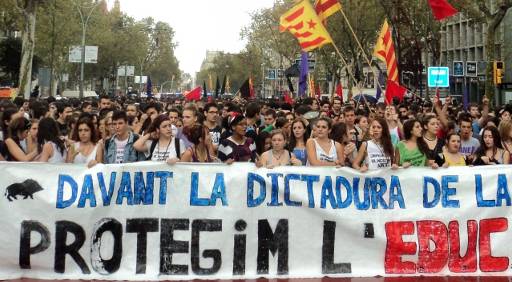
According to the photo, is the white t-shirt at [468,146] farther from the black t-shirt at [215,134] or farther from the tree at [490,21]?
the tree at [490,21]

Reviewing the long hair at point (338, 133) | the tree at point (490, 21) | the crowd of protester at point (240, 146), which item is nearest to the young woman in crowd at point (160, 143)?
the crowd of protester at point (240, 146)

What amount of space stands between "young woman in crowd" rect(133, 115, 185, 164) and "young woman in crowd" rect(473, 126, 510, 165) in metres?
3.39

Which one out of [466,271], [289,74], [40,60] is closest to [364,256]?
[466,271]

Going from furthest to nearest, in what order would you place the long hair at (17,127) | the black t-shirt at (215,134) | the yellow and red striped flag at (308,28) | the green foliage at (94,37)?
the green foliage at (94,37) < the yellow and red striped flag at (308,28) < the black t-shirt at (215,134) < the long hair at (17,127)

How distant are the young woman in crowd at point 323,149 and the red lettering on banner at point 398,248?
93 cm

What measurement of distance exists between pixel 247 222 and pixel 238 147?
1556mm

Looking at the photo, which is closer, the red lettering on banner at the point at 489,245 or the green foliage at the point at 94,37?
the red lettering on banner at the point at 489,245

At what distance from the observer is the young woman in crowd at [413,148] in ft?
25.6

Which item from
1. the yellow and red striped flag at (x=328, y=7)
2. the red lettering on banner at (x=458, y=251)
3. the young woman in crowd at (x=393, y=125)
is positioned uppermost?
the yellow and red striped flag at (x=328, y=7)

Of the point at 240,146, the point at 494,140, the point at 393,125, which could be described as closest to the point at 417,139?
the point at 494,140

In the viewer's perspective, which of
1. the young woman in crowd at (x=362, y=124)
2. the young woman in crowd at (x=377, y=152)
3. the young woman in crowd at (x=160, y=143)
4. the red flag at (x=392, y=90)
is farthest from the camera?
the red flag at (x=392, y=90)

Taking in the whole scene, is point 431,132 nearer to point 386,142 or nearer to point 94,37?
point 386,142

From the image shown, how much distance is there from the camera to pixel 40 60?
5691 cm

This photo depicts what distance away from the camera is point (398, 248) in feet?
23.3
